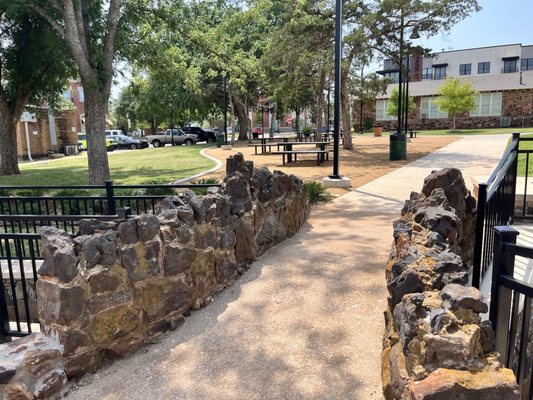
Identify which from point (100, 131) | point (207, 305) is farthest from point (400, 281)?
point (100, 131)

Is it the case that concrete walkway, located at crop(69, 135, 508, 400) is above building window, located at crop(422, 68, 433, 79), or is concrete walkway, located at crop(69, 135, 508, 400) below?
below

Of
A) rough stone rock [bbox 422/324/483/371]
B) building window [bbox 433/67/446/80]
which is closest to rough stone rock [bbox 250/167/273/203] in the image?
rough stone rock [bbox 422/324/483/371]

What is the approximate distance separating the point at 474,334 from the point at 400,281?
74 cm

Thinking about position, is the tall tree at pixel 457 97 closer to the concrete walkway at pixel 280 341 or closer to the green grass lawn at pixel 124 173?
the green grass lawn at pixel 124 173

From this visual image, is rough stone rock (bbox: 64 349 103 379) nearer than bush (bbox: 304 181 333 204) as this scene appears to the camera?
Yes

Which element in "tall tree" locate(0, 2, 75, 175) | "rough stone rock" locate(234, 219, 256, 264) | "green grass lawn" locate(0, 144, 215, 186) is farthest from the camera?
"tall tree" locate(0, 2, 75, 175)

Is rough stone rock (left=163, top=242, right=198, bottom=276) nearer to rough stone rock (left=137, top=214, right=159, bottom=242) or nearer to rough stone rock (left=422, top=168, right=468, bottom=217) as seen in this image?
rough stone rock (left=137, top=214, right=159, bottom=242)

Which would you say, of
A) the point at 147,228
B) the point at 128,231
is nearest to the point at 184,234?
the point at 147,228

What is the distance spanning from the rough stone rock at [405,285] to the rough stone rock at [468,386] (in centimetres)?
72

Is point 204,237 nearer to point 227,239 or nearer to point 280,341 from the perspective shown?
point 227,239

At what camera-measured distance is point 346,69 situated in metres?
19.6

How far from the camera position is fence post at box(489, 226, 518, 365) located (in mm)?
2225

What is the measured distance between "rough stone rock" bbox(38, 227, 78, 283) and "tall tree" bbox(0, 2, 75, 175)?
14293 millimetres

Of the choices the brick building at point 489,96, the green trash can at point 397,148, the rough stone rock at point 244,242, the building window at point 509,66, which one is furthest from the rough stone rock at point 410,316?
the building window at point 509,66
